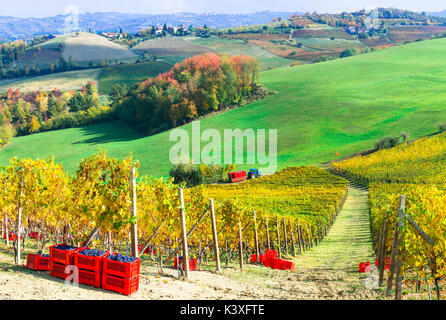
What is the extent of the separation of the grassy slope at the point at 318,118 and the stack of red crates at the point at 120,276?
6873cm

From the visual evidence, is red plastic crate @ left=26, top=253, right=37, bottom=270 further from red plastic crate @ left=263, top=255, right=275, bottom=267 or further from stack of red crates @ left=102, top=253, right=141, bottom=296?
red plastic crate @ left=263, top=255, right=275, bottom=267

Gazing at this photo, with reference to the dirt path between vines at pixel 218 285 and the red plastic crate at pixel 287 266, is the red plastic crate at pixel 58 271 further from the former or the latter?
the red plastic crate at pixel 287 266

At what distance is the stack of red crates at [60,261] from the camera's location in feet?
45.2

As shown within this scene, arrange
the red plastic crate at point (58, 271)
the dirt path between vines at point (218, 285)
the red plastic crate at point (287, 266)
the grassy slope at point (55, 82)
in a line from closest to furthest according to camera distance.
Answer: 1. the dirt path between vines at point (218, 285)
2. the red plastic crate at point (58, 271)
3. the red plastic crate at point (287, 266)
4. the grassy slope at point (55, 82)

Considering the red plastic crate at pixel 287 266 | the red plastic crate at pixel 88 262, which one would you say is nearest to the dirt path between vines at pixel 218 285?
the red plastic crate at pixel 88 262

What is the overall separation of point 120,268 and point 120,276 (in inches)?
9.8

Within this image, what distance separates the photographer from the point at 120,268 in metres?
12.8

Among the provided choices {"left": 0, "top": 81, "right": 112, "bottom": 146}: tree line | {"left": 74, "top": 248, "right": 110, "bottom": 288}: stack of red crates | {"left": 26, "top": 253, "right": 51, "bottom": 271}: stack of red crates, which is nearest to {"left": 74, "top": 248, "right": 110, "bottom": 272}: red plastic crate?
{"left": 74, "top": 248, "right": 110, "bottom": 288}: stack of red crates

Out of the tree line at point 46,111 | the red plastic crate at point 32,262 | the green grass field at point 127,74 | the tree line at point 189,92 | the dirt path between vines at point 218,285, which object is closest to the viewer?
the dirt path between vines at point 218,285

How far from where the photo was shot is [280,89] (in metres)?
127

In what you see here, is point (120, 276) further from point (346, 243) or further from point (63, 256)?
point (346, 243)

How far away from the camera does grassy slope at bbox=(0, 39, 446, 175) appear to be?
9106cm
